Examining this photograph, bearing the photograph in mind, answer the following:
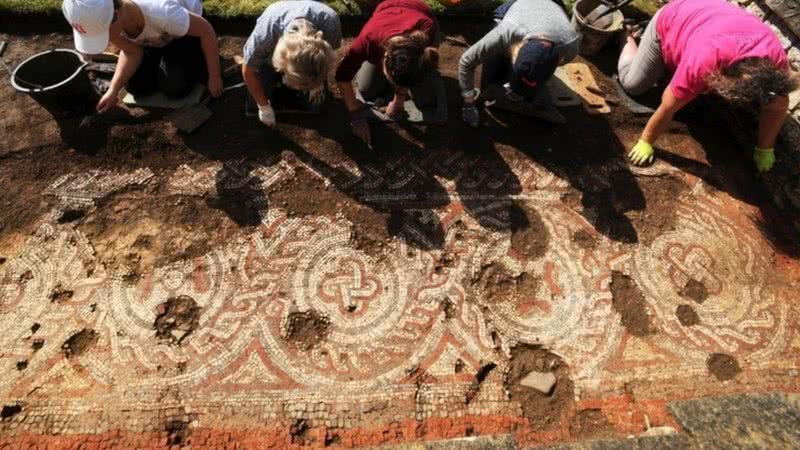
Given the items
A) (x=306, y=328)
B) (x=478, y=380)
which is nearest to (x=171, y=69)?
(x=306, y=328)

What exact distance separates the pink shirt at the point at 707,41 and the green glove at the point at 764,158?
2.85 feet

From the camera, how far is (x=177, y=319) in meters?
3.19

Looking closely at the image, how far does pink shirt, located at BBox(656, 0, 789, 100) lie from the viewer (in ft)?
10.9

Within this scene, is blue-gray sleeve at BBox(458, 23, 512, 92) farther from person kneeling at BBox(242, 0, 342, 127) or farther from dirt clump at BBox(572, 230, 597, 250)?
dirt clump at BBox(572, 230, 597, 250)

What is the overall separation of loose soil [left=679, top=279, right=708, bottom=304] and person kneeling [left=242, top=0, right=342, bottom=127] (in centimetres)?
308

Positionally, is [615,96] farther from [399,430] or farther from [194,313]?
[194,313]

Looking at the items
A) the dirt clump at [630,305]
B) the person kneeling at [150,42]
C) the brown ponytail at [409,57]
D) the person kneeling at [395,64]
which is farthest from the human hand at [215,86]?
the dirt clump at [630,305]

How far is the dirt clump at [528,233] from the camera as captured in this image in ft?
11.8

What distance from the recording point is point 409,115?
4270 millimetres

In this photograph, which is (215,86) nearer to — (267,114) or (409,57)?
(267,114)

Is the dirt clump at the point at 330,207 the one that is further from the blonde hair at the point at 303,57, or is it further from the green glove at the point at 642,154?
the green glove at the point at 642,154

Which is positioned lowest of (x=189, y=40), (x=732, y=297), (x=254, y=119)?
(x=732, y=297)

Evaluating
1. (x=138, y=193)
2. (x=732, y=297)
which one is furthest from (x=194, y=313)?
(x=732, y=297)

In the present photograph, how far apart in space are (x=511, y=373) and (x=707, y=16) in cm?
319
